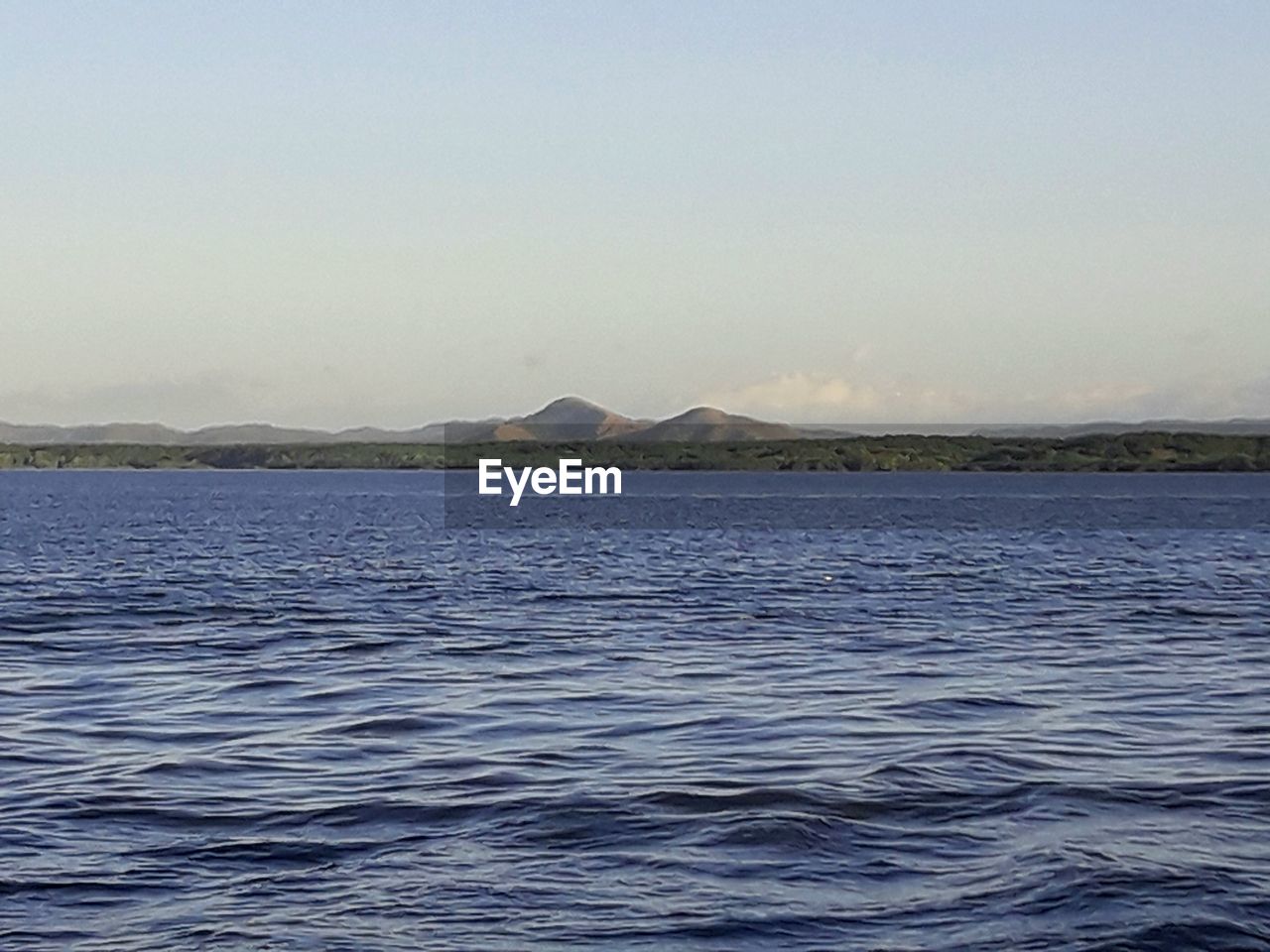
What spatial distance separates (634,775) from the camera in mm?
17938

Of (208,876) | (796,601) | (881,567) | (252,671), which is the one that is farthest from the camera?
(881,567)

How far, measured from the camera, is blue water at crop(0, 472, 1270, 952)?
12.8 metres

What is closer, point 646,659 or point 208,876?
point 208,876

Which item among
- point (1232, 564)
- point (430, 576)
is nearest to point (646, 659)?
point (430, 576)

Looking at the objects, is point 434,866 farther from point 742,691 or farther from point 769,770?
point 742,691

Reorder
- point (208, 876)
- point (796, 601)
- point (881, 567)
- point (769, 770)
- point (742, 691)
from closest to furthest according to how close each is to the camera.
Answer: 1. point (208, 876)
2. point (769, 770)
3. point (742, 691)
4. point (796, 601)
5. point (881, 567)

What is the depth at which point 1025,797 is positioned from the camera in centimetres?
1689

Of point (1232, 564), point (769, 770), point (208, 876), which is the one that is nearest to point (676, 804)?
point (769, 770)

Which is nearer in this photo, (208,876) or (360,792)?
(208,876)

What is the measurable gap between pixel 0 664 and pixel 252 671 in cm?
415

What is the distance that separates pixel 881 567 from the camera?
57.8m

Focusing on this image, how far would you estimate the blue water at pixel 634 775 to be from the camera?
12797 mm

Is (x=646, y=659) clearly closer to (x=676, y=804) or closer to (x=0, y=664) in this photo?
(x=0, y=664)

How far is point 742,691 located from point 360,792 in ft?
27.6
